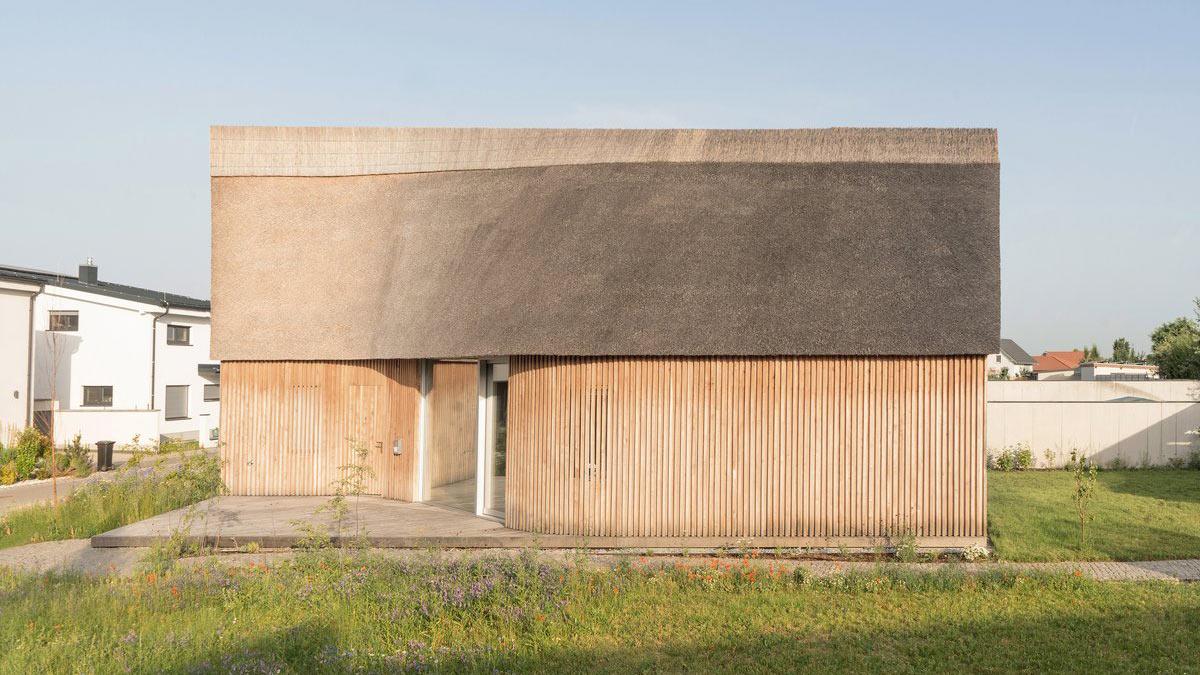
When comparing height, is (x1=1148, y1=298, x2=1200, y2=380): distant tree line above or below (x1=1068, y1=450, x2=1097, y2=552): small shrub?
above

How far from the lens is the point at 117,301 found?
102ft

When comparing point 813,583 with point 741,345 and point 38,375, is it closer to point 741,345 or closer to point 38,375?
point 741,345

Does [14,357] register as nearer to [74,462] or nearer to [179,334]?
[74,462]

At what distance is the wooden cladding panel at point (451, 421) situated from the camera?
1661 cm

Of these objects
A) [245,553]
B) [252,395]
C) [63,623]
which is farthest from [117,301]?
[63,623]

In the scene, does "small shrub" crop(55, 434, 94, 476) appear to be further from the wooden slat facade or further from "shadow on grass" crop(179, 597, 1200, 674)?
"shadow on grass" crop(179, 597, 1200, 674)

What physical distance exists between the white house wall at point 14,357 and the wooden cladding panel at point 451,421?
14303 millimetres

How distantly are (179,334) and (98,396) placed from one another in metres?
3.38

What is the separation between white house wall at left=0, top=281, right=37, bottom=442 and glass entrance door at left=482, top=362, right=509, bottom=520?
16787 millimetres

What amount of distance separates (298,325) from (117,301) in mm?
18464

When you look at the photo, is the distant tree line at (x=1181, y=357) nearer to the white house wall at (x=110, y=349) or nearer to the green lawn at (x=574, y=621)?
the green lawn at (x=574, y=621)

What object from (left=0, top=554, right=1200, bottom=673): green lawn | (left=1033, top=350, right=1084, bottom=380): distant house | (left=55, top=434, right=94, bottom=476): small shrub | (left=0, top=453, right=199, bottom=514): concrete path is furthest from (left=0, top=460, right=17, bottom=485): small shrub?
(left=1033, top=350, right=1084, bottom=380): distant house

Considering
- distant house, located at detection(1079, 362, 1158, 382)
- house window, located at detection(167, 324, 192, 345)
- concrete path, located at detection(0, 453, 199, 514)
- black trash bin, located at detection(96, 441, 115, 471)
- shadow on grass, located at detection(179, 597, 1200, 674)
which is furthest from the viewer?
distant house, located at detection(1079, 362, 1158, 382)

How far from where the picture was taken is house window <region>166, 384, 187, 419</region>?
1275 inches
